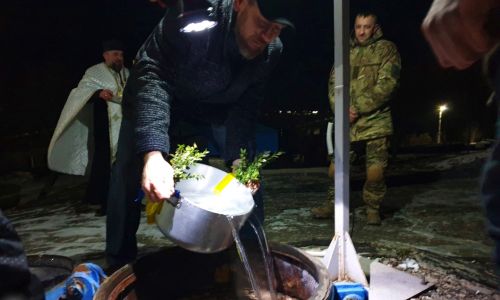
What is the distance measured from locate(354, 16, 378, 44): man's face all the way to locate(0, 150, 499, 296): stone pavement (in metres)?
1.96

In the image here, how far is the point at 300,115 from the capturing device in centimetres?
1028

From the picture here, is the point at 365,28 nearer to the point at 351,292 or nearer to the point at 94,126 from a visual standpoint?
the point at 351,292

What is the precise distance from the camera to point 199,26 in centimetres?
208

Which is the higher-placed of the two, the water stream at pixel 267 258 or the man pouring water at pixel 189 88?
the man pouring water at pixel 189 88

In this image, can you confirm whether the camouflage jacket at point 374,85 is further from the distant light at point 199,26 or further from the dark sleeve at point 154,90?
the dark sleeve at point 154,90

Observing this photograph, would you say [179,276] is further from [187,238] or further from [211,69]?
[211,69]

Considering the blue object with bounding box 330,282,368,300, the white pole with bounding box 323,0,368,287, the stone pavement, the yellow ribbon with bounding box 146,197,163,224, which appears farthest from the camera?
the stone pavement

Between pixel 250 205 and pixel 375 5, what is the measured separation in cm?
892

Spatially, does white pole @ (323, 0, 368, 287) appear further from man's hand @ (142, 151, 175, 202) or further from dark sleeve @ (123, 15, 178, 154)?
man's hand @ (142, 151, 175, 202)

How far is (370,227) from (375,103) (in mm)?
1272

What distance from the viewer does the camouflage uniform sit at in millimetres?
3941

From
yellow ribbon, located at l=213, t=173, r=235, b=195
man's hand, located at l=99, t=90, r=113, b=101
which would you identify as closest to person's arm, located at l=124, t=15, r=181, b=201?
yellow ribbon, located at l=213, t=173, r=235, b=195

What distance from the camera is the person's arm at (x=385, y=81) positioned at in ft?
12.9

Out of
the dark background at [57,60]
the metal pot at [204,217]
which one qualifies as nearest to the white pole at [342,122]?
the metal pot at [204,217]
